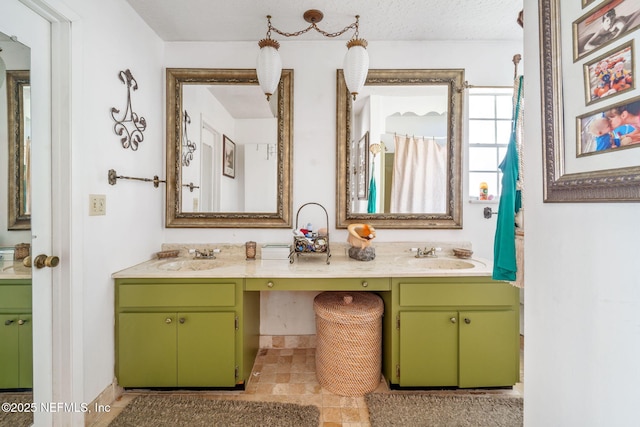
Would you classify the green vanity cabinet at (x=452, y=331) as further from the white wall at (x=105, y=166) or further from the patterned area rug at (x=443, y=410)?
the white wall at (x=105, y=166)

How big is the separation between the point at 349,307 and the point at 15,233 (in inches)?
68.1

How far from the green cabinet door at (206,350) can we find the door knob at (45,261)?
2.20 feet

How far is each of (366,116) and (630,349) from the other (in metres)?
1.94

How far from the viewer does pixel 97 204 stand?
5.03 feet

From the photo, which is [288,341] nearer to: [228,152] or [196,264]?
[196,264]

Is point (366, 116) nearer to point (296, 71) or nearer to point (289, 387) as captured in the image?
point (296, 71)

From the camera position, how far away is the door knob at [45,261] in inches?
50.4

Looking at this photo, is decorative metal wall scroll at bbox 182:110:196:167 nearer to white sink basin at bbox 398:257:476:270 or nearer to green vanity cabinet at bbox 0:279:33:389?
green vanity cabinet at bbox 0:279:33:389

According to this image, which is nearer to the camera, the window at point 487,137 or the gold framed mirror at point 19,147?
the gold framed mirror at point 19,147

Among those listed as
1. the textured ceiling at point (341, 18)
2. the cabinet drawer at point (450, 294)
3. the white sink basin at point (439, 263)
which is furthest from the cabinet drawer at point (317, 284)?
the textured ceiling at point (341, 18)

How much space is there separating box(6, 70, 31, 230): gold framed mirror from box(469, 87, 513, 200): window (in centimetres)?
281

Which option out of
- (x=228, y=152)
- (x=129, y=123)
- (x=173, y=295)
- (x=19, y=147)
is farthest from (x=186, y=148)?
(x=173, y=295)

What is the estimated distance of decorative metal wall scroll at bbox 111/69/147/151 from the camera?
1.70 m

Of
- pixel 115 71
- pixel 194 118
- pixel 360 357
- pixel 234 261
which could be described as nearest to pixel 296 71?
pixel 194 118
